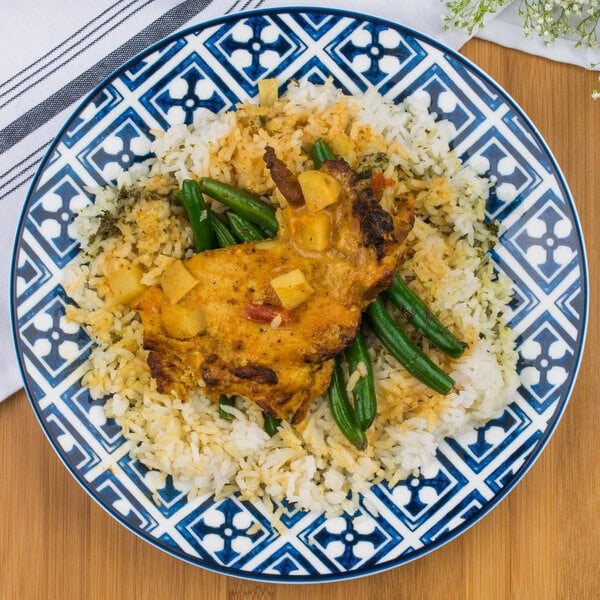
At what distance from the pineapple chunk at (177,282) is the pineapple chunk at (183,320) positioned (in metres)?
0.05

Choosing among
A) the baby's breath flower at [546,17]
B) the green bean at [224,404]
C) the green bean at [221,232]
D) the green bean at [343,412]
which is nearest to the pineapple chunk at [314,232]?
the green bean at [221,232]

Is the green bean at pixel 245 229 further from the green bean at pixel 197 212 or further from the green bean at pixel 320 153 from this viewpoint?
the green bean at pixel 320 153

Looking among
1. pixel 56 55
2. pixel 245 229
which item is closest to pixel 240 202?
pixel 245 229

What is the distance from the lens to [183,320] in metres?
3.36

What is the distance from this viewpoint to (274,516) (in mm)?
3709

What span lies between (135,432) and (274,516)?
907 millimetres

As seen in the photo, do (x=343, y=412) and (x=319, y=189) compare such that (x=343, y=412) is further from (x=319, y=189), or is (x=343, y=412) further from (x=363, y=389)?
(x=319, y=189)

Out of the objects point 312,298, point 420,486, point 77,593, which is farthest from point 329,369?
point 77,593

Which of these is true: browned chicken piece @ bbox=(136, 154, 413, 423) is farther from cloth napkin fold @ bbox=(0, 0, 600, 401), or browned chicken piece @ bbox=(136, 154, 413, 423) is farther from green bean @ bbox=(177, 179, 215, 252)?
cloth napkin fold @ bbox=(0, 0, 600, 401)

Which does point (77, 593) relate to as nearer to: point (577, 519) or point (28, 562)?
point (28, 562)

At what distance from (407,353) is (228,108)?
66.7 inches

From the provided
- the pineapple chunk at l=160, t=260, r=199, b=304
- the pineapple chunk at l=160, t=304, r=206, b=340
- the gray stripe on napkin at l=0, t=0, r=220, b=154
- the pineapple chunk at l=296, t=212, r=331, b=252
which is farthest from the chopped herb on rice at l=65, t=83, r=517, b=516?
the gray stripe on napkin at l=0, t=0, r=220, b=154

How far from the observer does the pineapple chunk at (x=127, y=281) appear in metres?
3.60

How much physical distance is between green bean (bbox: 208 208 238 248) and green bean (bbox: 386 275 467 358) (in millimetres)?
932
